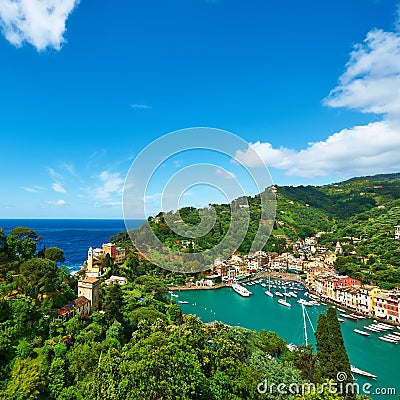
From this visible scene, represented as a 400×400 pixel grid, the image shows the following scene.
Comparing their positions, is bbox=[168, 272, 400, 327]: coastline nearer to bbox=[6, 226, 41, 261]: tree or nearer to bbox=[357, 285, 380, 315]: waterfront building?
bbox=[357, 285, 380, 315]: waterfront building

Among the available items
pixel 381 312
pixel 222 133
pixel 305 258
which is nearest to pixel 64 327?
pixel 222 133

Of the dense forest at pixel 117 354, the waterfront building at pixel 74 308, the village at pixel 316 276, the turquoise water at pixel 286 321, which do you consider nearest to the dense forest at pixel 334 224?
the village at pixel 316 276

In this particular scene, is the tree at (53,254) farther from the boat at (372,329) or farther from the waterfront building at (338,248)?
the waterfront building at (338,248)

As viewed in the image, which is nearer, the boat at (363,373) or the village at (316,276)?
the boat at (363,373)

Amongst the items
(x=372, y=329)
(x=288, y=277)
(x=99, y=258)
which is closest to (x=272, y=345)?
(x=372, y=329)

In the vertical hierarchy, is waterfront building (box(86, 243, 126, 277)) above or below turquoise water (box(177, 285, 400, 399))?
above

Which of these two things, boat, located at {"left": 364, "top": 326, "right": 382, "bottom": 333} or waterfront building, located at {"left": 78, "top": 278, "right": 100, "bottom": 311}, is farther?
boat, located at {"left": 364, "top": 326, "right": 382, "bottom": 333}

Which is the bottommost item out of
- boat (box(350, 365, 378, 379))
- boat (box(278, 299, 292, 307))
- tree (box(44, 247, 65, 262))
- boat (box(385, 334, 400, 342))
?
boat (box(350, 365, 378, 379))

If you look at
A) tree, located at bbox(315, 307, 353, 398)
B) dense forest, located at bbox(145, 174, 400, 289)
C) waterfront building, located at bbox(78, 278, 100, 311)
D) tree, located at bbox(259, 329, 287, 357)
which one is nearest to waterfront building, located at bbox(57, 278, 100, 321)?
waterfront building, located at bbox(78, 278, 100, 311)
